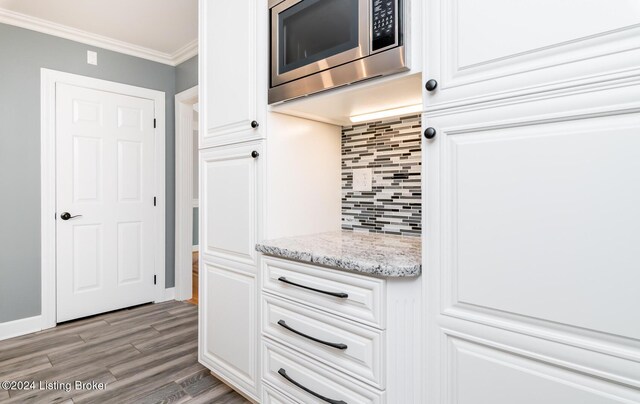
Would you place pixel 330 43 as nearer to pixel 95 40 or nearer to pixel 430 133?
pixel 430 133

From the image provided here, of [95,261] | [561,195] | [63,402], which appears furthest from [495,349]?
[95,261]

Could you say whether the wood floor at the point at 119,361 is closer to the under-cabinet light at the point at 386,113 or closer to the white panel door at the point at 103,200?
the white panel door at the point at 103,200

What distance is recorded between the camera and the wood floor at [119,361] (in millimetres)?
1886

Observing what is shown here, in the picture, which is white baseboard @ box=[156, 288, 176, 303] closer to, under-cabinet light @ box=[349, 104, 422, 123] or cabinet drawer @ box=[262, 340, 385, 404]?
cabinet drawer @ box=[262, 340, 385, 404]

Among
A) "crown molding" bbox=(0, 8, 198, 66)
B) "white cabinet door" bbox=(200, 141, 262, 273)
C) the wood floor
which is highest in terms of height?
"crown molding" bbox=(0, 8, 198, 66)

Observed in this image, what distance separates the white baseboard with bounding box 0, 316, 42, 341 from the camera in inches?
105

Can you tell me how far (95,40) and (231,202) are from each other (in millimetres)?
2501

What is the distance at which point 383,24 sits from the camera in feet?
3.72

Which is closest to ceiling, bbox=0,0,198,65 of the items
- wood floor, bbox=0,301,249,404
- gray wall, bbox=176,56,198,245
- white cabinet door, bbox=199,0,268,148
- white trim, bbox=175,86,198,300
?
gray wall, bbox=176,56,198,245

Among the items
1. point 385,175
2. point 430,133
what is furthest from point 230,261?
point 430,133

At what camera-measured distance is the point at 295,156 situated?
1.72 metres

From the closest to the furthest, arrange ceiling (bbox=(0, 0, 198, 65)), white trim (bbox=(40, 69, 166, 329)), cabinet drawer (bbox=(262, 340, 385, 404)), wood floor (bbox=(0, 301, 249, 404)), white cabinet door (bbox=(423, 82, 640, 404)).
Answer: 1. white cabinet door (bbox=(423, 82, 640, 404))
2. cabinet drawer (bbox=(262, 340, 385, 404))
3. wood floor (bbox=(0, 301, 249, 404))
4. ceiling (bbox=(0, 0, 198, 65))
5. white trim (bbox=(40, 69, 166, 329))

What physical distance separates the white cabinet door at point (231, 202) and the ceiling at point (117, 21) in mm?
1503

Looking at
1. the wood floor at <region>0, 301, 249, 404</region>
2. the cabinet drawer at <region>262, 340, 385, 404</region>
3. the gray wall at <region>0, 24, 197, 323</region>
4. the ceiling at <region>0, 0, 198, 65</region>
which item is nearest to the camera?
the cabinet drawer at <region>262, 340, 385, 404</region>
